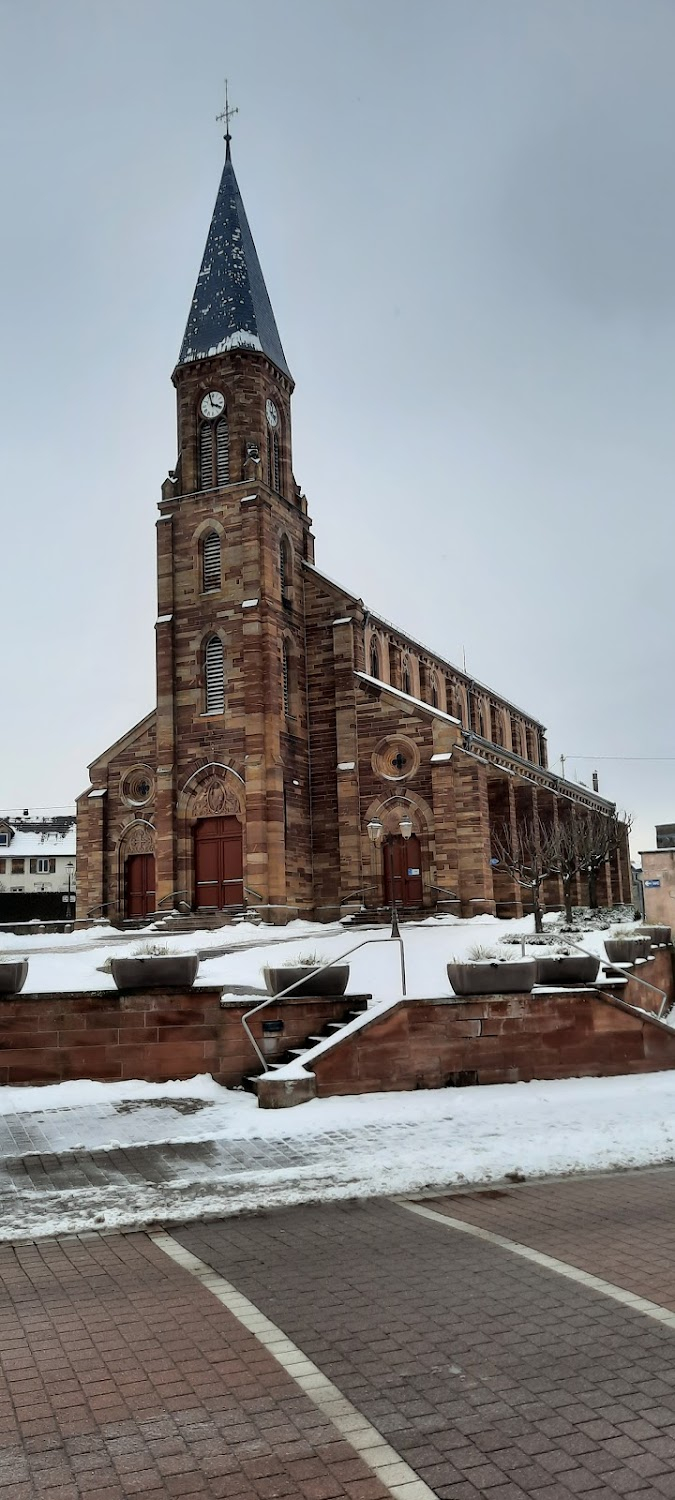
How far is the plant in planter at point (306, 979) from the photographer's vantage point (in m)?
14.3

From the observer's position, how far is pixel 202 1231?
784 cm

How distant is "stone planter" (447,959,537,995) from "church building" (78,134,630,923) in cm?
1961

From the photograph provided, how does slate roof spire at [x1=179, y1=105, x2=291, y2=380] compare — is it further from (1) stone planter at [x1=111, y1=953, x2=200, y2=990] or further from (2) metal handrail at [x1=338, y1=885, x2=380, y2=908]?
(1) stone planter at [x1=111, y1=953, x2=200, y2=990]

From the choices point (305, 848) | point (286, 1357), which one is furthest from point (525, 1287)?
point (305, 848)

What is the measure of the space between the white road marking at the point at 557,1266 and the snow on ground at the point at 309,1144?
791mm

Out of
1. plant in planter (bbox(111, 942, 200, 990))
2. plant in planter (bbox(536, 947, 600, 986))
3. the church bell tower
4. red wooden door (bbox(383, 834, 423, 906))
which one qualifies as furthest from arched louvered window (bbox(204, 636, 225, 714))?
plant in planter (bbox(111, 942, 200, 990))

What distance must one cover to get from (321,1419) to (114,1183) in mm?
4898

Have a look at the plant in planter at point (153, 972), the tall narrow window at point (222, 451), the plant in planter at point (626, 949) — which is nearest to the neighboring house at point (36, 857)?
the tall narrow window at point (222, 451)

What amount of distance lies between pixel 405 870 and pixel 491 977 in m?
Answer: 22.6

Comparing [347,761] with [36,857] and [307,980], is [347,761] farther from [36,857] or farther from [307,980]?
[36,857]

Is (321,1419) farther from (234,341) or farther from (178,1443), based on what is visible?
(234,341)

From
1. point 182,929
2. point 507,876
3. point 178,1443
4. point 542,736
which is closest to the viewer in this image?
point 178,1443

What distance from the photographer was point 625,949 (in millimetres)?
19875

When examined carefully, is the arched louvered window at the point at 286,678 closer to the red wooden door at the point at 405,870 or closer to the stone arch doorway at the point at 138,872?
the red wooden door at the point at 405,870
